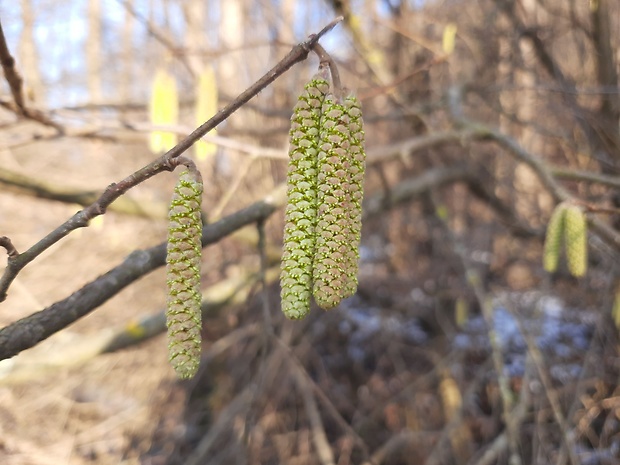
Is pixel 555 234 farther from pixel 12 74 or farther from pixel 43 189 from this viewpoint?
pixel 43 189

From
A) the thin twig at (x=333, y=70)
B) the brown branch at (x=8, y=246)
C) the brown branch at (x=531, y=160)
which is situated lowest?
the brown branch at (x=8, y=246)

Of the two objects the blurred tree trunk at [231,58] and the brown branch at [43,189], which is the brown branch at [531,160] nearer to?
the brown branch at [43,189]

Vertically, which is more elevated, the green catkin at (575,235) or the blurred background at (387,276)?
the blurred background at (387,276)

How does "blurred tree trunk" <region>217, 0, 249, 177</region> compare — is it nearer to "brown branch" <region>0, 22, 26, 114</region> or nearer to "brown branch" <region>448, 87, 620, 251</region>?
"brown branch" <region>448, 87, 620, 251</region>

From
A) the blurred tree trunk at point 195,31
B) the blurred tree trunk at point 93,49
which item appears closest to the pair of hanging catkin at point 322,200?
the blurred tree trunk at point 195,31

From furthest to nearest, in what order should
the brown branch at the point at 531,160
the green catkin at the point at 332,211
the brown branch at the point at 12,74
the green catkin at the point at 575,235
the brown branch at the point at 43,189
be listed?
the brown branch at the point at 43,189 < the brown branch at the point at 531,160 < the green catkin at the point at 575,235 < the brown branch at the point at 12,74 < the green catkin at the point at 332,211

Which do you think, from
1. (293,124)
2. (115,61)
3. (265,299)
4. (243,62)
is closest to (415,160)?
(243,62)

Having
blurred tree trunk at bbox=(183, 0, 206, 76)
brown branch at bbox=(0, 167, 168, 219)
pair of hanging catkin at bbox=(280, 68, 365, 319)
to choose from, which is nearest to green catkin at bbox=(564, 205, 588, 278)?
pair of hanging catkin at bbox=(280, 68, 365, 319)
